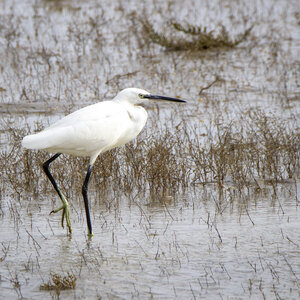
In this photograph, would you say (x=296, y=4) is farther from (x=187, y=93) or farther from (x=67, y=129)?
(x=67, y=129)

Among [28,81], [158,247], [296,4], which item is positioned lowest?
[158,247]

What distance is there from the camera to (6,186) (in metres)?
7.02

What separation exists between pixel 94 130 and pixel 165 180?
140 cm

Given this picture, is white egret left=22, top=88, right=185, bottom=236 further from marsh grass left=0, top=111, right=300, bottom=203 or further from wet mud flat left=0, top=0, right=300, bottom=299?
marsh grass left=0, top=111, right=300, bottom=203

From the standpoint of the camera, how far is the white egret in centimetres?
560

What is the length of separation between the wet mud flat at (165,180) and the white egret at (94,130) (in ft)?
2.05

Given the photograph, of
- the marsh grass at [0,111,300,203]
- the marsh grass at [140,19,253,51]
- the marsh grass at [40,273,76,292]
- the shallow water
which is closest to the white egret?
the shallow water

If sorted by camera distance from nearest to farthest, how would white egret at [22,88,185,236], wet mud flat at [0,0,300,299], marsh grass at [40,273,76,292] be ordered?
1. marsh grass at [40,273,76,292]
2. wet mud flat at [0,0,300,299]
3. white egret at [22,88,185,236]

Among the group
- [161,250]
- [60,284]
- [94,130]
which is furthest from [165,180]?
[60,284]

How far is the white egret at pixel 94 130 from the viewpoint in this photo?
5602mm

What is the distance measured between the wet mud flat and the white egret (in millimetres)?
624

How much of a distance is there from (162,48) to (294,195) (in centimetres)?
739

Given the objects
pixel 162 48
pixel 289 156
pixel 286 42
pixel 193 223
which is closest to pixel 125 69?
pixel 162 48

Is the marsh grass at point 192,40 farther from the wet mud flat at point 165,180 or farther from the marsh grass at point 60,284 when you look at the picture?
the marsh grass at point 60,284
